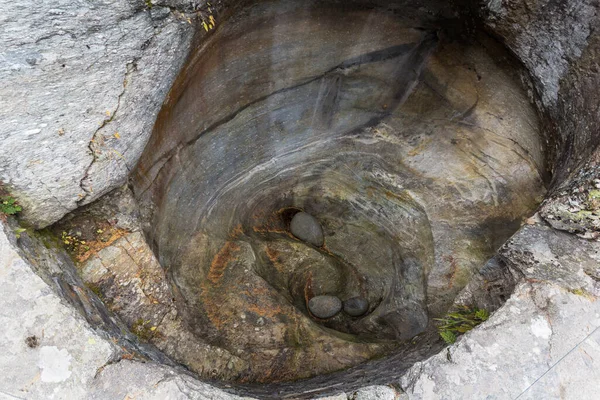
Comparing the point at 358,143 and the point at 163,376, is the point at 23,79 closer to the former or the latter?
the point at 163,376

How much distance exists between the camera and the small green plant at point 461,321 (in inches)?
97.7

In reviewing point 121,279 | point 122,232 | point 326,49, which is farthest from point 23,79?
point 326,49

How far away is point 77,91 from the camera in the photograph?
208 centimetres

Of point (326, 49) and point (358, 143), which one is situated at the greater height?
point (326, 49)

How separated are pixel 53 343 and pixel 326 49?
8.86 ft

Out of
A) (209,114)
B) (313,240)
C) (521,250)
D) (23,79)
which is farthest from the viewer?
(313,240)

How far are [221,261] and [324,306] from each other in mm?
1298

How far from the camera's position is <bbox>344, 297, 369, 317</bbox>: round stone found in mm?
4496

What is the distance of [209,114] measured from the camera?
3168 mm

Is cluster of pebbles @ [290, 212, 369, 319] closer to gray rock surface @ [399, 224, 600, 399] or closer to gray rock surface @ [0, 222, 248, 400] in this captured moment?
gray rock surface @ [399, 224, 600, 399]

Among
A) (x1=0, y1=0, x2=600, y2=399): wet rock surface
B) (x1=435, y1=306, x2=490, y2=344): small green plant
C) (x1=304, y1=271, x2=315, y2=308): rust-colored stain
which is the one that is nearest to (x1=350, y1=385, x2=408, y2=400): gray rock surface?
(x1=0, y1=0, x2=600, y2=399): wet rock surface

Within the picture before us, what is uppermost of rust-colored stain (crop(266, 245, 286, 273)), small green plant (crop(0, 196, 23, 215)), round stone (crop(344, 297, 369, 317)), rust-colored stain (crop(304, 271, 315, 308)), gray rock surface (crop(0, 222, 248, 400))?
small green plant (crop(0, 196, 23, 215))

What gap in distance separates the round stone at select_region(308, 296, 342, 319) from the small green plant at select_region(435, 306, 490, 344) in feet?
5.96

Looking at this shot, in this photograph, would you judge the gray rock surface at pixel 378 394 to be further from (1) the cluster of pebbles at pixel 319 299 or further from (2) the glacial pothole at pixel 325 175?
(1) the cluster of pebbles at pixel 319 299
